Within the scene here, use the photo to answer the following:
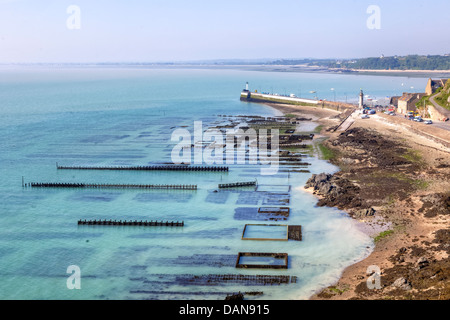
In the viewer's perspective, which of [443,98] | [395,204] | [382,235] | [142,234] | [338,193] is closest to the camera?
[382,235]

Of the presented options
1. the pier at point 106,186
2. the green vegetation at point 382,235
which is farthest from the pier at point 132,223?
the green vegetation at point 382,235

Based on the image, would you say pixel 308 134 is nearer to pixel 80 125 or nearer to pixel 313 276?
pixel 80 125

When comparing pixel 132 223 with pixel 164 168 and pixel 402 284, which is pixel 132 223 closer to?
pixel 164 168

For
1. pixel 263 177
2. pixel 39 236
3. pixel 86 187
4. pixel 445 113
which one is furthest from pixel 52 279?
pixel 445 113

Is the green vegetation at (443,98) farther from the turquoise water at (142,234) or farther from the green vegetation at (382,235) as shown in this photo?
the green vegetation at (382,235)

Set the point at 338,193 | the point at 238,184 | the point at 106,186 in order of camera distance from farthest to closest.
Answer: the point at 106,186, the point at 238,184, the point at 338,193
